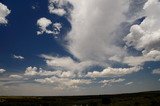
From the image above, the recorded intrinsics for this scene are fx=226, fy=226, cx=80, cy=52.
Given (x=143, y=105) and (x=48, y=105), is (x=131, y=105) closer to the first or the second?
(x=143, y=105)

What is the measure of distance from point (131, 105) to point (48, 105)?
36.2 metres

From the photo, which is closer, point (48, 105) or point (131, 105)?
point (131, 105)

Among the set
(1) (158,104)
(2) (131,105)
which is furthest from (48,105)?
(1) (158,104)

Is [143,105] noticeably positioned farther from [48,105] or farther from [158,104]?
[48,105]

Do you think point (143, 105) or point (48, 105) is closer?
point (143, 105)

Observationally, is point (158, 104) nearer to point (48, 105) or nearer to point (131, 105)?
point (131, 105)

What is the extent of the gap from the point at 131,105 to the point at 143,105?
5.65 meters

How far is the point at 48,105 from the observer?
9850 cm

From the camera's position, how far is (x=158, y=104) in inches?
3071

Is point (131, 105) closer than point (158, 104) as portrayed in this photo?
No

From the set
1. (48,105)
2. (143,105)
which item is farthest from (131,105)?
(48,105)

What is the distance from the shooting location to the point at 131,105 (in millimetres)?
83625

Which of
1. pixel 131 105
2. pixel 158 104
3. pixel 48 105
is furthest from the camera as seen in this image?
pixel 48 105

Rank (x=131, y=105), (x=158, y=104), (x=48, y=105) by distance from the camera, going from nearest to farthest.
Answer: (x=158, y=104), (x=131, y=105), (x=48, y=105)
